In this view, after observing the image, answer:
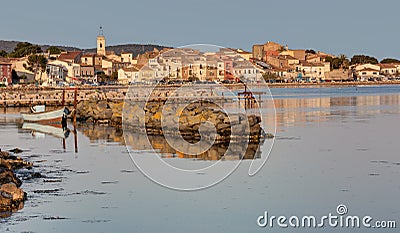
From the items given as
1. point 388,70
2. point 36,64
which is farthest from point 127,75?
point 388,70

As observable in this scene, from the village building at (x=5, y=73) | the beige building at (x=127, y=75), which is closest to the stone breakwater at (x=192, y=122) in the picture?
the village building at (x=5, y=73)

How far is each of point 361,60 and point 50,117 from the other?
104m

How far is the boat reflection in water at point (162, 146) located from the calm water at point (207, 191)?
239 mm

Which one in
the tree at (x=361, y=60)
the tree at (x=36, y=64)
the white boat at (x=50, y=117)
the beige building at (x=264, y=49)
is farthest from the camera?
the tree at (x=361, y=60)

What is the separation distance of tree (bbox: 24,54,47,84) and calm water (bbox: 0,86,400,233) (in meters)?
59.5

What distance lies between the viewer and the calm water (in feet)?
31.2

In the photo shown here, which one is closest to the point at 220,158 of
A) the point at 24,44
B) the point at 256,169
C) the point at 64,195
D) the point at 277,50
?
the point at 256,169

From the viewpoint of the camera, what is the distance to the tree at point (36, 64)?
251 ft

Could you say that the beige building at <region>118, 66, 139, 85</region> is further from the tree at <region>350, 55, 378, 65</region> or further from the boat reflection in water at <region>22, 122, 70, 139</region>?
the boat reflection in water at <region>22, 122, 70, 139</region>

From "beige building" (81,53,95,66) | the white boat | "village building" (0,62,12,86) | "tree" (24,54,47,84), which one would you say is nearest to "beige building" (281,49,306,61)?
"beige building" (81,53,95,66)

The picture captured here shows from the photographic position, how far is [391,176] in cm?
1266

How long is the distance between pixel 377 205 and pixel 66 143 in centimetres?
1088

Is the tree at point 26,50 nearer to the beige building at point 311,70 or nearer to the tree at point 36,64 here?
the tree at point 36,64

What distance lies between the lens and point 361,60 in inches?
4943
